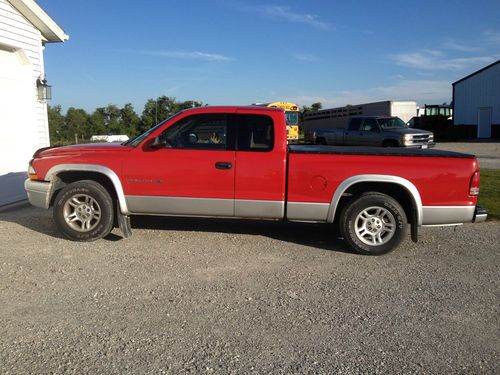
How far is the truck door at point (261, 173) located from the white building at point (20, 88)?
18.3 feet

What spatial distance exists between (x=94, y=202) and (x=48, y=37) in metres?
7.11

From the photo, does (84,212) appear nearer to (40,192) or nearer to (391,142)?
(40,192)

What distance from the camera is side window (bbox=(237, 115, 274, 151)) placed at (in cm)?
586

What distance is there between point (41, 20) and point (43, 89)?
5.14 feet

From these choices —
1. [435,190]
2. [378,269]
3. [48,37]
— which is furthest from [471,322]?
[48,37]

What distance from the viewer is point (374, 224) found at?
5.70 m

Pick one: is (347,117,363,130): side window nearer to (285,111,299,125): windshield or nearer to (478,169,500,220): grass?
(478,169,500,220): grass

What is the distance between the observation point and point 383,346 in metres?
3.39

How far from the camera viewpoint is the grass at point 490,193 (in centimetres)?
809

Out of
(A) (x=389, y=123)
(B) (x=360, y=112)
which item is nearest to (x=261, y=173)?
(A) (x=389, y=123)

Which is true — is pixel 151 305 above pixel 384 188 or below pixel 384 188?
below

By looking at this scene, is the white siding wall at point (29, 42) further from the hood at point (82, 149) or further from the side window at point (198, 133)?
the side window at point (198, 133)

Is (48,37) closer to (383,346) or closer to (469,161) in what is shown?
(469,161)

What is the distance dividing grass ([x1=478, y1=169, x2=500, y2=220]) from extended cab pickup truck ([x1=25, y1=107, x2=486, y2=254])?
9.40 ft
